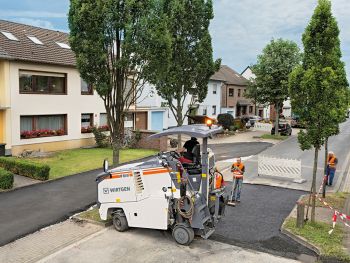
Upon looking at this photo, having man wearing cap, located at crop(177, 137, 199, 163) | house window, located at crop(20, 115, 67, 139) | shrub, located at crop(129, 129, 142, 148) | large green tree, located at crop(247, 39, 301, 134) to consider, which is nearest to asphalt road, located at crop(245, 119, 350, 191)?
large green tree, located at crop(247, 39, 301, 134)

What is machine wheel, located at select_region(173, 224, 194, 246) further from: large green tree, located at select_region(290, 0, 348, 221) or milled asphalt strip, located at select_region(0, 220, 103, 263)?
large green tree, located at select_region(290, 0, 348, 221)

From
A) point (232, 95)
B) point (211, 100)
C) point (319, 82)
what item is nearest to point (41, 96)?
point (319, 82)

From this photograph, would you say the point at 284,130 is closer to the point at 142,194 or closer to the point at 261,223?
the point at 261,223

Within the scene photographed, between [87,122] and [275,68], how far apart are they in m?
18.0

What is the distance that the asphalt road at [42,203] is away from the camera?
1019cm

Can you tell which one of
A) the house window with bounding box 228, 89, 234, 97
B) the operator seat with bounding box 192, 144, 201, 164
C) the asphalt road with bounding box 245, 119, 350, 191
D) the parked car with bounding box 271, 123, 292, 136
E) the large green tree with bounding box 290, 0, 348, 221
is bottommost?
the asphalt road with bounding box 245, 119, 350, 191

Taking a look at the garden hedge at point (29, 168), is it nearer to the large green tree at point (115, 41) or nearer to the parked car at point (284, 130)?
the large green tree at point (115, 41)

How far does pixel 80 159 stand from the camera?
66.2 ft

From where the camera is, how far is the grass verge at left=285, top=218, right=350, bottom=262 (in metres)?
8.31

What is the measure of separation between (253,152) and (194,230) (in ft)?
54.9

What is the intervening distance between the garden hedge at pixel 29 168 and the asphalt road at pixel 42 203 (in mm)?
499

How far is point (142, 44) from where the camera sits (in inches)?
434

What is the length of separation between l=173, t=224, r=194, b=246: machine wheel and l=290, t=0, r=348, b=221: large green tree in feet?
12.6

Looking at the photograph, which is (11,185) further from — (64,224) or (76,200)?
(64,224)
